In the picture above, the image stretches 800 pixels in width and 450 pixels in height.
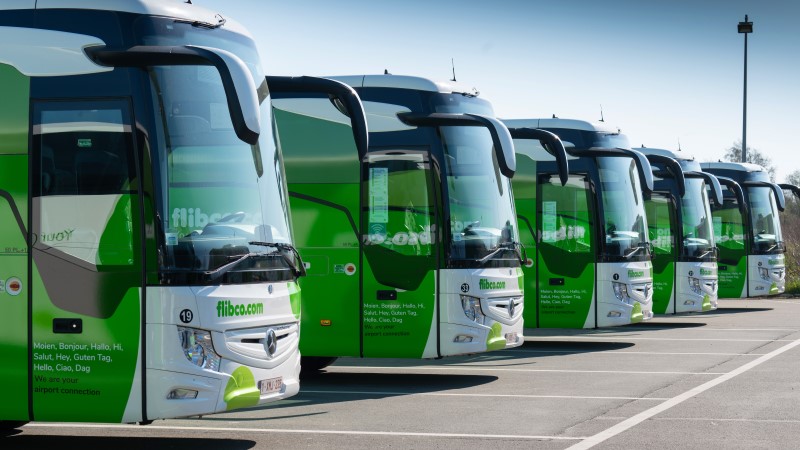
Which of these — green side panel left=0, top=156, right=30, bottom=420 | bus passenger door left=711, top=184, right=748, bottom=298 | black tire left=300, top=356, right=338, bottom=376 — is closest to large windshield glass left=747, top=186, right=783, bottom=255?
bus passenger door left=711, top=184, right=748, bottom=298

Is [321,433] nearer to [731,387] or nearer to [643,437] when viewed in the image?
[643,437]

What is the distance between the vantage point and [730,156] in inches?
4016

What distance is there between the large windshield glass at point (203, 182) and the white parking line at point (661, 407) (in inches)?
115

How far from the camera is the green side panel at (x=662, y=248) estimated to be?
2312cm

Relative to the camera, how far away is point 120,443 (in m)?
10.4

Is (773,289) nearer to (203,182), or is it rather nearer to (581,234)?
(581,234)

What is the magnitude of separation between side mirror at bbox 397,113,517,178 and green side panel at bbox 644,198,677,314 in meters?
9.54

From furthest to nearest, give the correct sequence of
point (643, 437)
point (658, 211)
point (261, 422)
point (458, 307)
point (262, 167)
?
point (658, 211) → point (458, 307) → point (261, 422) → point (643, 437) → point (262, 167)

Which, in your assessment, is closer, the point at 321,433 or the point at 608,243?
the point at 321,433

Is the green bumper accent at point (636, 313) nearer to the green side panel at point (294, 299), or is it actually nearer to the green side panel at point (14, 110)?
the green side panel at point (294, 299)

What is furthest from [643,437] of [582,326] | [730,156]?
[730,156]

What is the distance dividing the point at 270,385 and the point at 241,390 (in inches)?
14.6

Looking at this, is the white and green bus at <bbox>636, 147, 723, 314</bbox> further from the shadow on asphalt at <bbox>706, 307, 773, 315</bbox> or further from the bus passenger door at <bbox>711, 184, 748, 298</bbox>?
the shadow on asphalt at <bbox>706, 307, 773, 315</bbox>

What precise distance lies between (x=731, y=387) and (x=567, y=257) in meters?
5.05
